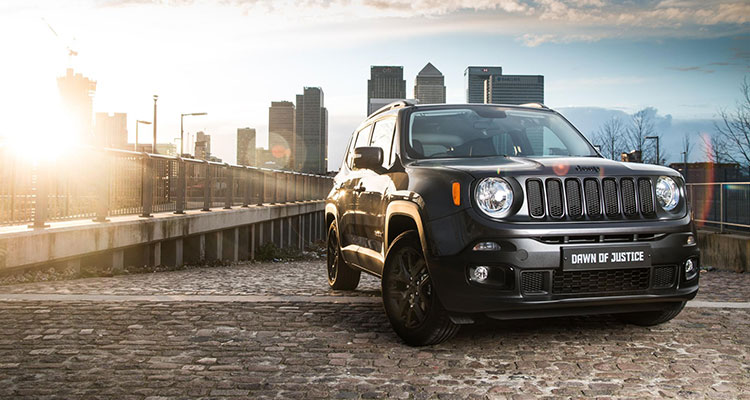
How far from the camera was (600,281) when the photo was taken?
4.82 metres

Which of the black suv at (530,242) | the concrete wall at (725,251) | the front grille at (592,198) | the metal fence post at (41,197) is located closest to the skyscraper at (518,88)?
the concrete wall at (725,251)

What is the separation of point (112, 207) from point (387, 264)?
7.76 m

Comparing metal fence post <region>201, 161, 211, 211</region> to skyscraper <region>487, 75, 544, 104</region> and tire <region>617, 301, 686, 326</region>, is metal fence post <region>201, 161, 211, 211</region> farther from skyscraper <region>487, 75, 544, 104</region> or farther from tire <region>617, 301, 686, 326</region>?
skyscraper <region>487, 75, 544, 104</region>

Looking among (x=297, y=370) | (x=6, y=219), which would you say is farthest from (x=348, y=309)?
(x=6, y=219)

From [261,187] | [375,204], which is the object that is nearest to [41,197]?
[375,204]

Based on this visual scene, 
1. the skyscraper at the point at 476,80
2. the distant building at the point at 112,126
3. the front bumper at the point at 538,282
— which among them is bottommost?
the front bumper at the point at 538,282

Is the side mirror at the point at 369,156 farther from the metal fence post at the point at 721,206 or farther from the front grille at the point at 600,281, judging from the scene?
the metal fence post at the point at 721,206

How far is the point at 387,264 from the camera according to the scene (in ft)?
18.3

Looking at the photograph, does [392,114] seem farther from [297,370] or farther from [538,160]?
[297,370]

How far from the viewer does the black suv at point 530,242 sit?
4703 mm

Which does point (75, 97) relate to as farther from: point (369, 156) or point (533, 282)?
point (533, 282)

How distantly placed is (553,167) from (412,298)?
1.39 metres

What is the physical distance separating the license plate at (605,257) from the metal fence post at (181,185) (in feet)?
36.1

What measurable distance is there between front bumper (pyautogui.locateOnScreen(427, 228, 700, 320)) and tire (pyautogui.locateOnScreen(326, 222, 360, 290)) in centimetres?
309
